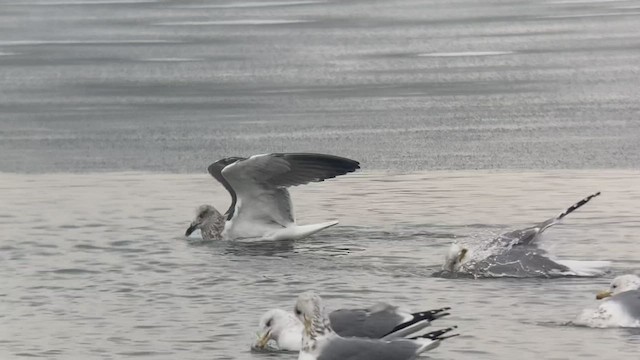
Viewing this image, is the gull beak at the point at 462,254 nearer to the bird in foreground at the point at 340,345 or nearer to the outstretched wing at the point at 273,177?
the outstretched wing at the point at 273,177

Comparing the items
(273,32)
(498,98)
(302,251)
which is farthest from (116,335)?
(273,32)

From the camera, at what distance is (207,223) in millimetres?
11602

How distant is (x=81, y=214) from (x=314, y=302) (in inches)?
203

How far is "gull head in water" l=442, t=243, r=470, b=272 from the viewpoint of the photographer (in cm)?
943

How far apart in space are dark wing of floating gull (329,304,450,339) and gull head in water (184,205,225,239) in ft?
13.0

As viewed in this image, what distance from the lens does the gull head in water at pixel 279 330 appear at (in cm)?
768

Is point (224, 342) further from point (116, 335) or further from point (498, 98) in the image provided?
point (498, 98)

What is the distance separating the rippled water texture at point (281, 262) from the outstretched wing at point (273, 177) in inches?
11.7

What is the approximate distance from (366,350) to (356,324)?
1.65ft

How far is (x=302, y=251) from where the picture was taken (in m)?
11.0

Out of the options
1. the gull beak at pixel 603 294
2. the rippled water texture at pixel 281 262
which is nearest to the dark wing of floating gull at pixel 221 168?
the rippled water texture at pixel 281 262

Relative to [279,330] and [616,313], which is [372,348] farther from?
[616,313]

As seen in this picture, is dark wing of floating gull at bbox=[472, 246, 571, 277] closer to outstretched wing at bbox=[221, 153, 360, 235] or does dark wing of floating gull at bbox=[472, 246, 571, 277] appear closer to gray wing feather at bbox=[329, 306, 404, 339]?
outstretched wing at bbox=[221, 153, 360, 235]

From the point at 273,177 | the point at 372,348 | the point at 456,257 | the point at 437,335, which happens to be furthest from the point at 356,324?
the point at 273,177
